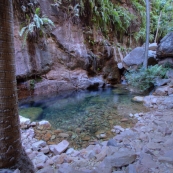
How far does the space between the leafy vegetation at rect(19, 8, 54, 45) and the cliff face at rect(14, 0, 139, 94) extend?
252mm

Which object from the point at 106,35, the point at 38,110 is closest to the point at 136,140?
the point at 38,110

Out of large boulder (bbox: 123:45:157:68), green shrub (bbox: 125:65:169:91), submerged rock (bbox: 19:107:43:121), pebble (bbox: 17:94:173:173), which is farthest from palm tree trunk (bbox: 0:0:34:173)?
large boulder (bbox: 123:45:157:68)

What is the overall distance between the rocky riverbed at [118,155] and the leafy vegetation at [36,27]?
4.28 m

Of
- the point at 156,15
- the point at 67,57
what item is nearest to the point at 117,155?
the point at 67,57

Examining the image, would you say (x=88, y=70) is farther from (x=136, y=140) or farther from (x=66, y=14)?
(x=136, y=140)

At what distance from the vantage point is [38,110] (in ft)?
14.0

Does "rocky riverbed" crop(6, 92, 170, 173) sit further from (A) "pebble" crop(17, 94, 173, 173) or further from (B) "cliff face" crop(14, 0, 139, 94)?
(B) "cliff face" crop(14, 0, 139, 94)

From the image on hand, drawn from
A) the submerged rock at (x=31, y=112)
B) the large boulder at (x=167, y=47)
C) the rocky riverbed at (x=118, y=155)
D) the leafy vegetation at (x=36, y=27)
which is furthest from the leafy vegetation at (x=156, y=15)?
the rocky riverbed at (x=118, y=155)

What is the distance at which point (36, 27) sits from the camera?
6.12m

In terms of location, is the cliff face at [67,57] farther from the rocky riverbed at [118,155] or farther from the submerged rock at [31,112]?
the rocky riverbed at [118,155]

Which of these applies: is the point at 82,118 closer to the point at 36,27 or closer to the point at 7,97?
the point at 7,97

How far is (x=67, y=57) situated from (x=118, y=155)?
637 centimetres

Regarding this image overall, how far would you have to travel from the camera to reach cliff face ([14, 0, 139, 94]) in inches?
241

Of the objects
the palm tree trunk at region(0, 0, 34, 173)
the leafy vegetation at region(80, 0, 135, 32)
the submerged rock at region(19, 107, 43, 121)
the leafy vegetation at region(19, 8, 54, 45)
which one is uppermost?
the leafy vegetation at region(80, 0, 135, 32)
